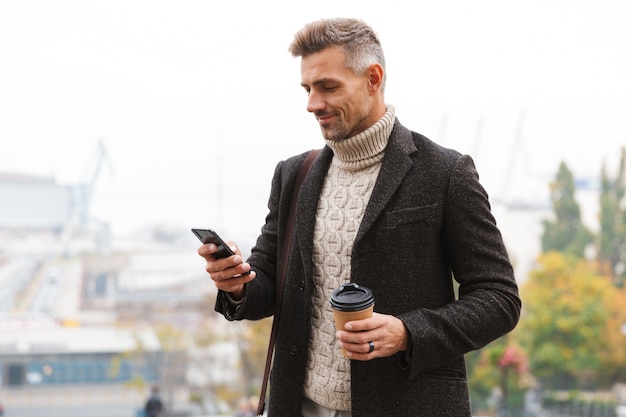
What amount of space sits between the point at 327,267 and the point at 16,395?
27799 millimetres

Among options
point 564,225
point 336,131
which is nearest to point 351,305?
point 336,131

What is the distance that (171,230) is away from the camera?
35000 mm

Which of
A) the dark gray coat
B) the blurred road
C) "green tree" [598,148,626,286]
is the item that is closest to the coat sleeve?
the dark gray coat

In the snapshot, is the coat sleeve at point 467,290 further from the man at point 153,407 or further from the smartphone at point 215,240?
the man at point 153,407

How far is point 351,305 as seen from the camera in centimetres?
96

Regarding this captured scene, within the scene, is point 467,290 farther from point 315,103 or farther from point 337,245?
point 315,103

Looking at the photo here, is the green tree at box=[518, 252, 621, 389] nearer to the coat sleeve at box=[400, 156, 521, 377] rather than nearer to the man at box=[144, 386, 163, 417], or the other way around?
the man at box=[144, 386, 163, 417]

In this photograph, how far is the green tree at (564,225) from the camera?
25.3m


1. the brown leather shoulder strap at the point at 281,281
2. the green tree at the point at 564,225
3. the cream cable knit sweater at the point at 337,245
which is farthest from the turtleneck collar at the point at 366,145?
the green tree at the point at 564,225

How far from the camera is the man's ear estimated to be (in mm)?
1160

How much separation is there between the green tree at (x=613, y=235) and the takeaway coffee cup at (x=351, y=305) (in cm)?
2623

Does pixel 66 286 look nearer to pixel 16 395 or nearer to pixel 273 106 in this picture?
pixel 16 395

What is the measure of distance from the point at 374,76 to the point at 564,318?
72.8 feet

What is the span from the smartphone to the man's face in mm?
234
